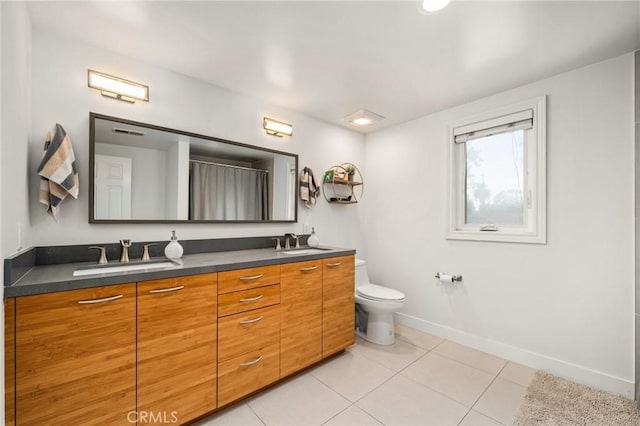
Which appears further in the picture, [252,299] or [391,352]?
[391,352]

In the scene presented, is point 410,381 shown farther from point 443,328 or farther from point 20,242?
point 20,242

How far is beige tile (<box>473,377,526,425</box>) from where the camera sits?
167 centimetres

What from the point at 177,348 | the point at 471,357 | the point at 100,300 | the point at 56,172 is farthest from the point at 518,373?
the point at 56,172

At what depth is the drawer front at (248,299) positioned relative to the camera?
5.35 feet

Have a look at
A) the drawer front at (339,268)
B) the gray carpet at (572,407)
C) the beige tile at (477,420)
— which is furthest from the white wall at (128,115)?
the gray carpet at (572,407)

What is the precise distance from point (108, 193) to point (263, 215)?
45.5 inches

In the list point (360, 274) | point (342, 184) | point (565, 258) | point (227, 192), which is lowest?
point (360, 274)

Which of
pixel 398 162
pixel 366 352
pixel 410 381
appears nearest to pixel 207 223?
pixel 366 352

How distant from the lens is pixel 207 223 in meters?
2.20

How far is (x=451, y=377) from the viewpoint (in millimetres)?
2061

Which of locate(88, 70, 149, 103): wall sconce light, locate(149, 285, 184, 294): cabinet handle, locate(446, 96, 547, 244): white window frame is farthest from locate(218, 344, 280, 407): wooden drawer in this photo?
locate(446, 96, 547, 244): white window frame

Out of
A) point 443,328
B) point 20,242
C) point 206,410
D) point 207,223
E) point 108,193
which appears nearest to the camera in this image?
point 20,242

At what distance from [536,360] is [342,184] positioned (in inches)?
93.9

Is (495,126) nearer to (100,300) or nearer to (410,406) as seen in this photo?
(410,406)
